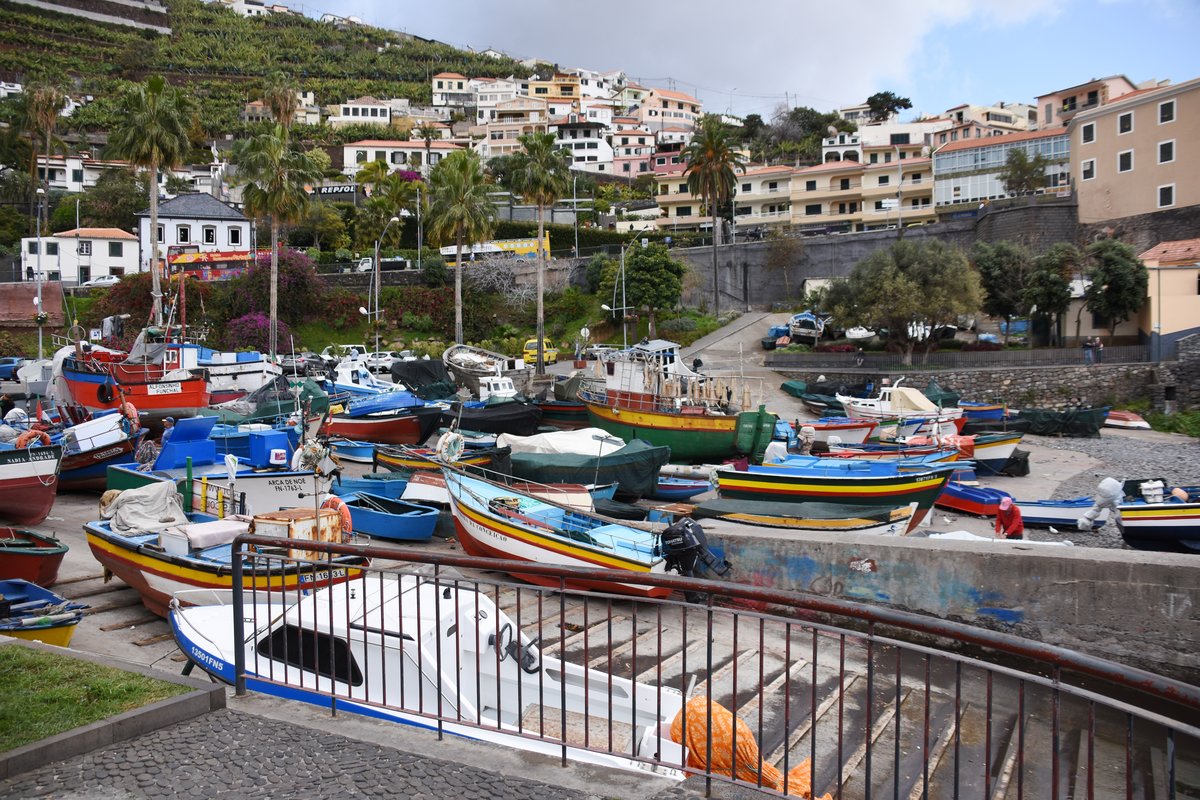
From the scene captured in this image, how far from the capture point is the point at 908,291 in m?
38.7

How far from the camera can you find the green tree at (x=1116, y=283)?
39.8m

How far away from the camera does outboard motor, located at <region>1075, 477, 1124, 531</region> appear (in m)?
18.4

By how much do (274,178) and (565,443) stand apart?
A: 23.4 m

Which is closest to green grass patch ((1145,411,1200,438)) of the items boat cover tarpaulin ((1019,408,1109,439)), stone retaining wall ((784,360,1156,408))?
stone retaining wall ((784,360,1156,408))

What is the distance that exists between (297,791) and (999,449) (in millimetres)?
25682

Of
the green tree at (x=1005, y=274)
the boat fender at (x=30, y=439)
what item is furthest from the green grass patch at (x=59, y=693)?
the green tree at (x=1005, y=274)

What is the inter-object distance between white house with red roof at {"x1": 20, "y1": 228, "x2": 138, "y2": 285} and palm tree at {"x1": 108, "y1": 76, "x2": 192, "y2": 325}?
17.6m

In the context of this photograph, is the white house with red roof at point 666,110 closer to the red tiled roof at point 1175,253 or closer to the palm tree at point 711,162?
the palm tree at point 711,162

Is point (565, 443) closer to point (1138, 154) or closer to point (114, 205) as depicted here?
point (1138, 154)

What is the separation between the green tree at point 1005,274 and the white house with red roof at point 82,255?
1913 inches

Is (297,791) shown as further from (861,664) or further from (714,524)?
(714,524)

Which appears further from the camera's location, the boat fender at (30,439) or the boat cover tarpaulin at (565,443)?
the boat cover tarpaulin at (565,443)

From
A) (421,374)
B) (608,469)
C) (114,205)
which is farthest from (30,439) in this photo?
(114,205)

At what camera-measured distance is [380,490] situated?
749 inches
